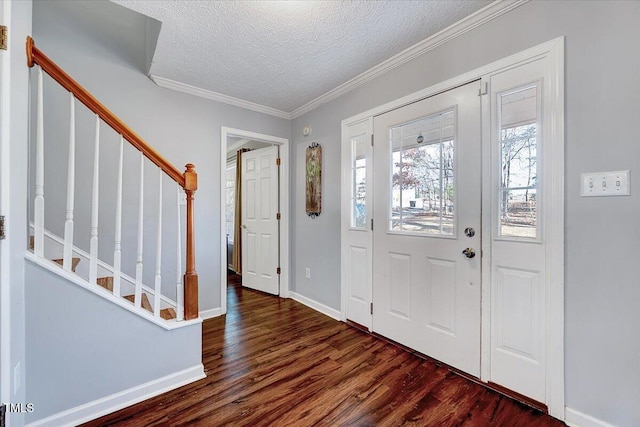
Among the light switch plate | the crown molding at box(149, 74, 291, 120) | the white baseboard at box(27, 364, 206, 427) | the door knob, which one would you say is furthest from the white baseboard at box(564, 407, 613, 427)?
the crown molding at box(149, 74, 291, 120)

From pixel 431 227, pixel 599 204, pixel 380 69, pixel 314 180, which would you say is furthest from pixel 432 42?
pixel 314 180

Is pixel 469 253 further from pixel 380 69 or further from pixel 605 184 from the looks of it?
pixel 380 69

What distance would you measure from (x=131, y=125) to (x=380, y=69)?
7.53 ft

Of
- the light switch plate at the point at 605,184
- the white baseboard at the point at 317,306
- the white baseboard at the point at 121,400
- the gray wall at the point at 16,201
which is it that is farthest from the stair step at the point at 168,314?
the light switch plate at the point at 605,184

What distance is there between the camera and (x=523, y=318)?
159cm

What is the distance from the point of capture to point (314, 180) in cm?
311

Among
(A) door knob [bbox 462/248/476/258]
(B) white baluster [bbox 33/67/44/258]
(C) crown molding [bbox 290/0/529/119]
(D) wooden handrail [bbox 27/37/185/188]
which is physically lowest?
(A) door knob [bbox 462/248/476/258]

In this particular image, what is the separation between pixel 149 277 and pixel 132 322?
109 centimetres

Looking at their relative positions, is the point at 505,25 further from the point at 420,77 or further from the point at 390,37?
the point at 390,37

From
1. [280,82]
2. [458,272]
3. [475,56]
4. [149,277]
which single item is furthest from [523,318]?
[149,277]

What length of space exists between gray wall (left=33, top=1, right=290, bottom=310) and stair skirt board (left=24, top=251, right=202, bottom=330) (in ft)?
3.47

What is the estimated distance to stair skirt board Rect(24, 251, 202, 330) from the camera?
1.34 m

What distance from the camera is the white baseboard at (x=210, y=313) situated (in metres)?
2.85

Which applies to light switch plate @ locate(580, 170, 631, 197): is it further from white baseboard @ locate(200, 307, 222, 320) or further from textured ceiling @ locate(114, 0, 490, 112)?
white baseboard @ locate(200, 307, 222, 320)
